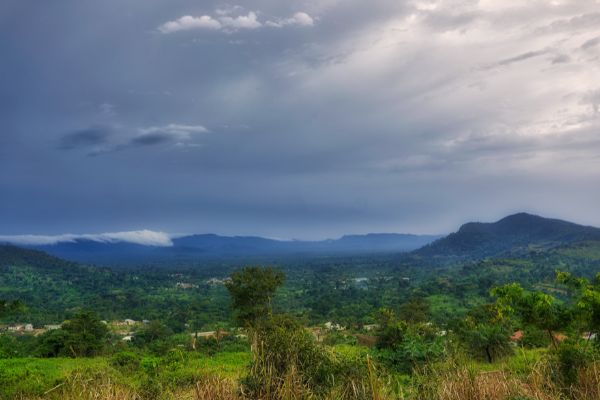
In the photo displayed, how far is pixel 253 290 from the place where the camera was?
25.6 m

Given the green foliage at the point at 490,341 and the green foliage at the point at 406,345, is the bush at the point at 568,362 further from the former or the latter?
the green foliage at the point at 490,341

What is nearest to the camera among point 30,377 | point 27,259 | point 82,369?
point 82,369

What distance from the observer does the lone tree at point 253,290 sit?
2544cm

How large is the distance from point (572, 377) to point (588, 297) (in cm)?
257

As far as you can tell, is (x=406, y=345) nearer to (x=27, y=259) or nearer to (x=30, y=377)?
(x=30, y=377)

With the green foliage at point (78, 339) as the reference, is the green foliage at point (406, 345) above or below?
above

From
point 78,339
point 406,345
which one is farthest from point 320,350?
point 78,339

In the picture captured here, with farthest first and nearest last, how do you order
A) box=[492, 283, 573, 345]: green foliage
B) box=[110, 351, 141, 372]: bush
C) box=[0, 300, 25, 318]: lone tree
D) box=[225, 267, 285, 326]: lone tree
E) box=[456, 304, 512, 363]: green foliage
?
1. box=[225, 267, 285, 326]: lone tree
2. box=[456, 304, 512, 363]: green foliage
3. box=[110, 351, 141, 372]: bush
4. box=[0, 300, 25, 318]: lone tree
5. box=[492, 283, 573, 345]: green foliage

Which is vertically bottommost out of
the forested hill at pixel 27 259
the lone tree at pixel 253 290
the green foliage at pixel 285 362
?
the forested hill at pixel 27 259

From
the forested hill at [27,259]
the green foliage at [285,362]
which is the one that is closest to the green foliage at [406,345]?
the green foliage at [285,362]

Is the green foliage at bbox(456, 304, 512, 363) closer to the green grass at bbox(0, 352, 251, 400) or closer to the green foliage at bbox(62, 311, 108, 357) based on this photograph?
the green grass at bbox(0, 352, 251, 400)

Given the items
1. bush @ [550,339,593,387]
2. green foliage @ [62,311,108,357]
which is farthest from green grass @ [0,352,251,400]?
bush @ [550,339,593,387]

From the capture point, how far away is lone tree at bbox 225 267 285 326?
2544cm

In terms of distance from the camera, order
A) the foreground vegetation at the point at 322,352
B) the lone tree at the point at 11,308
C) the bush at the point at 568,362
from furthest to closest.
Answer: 1. the lone tree at the point at 11,308
2. the bush at the point at 568,362
3. the foreground vegetation at the point at 322,352
